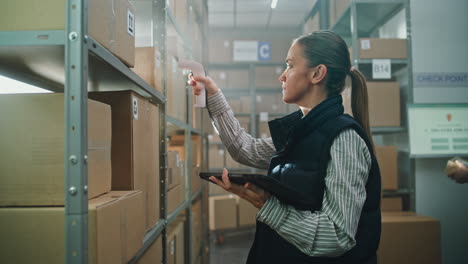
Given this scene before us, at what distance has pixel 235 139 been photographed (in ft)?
4.64

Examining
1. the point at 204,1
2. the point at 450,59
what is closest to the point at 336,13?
the point at 450,59

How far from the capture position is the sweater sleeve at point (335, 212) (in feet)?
2.78

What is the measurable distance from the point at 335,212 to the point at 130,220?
1.87 ft

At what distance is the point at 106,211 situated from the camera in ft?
2.49

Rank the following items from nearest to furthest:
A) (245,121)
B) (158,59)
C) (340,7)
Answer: (158,59), (340,7), (245,121)

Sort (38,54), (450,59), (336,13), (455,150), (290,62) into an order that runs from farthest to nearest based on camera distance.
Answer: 1. (336,13)
2. (450,59)
3. (455,150)
4. (290,62)
5. (38,54)

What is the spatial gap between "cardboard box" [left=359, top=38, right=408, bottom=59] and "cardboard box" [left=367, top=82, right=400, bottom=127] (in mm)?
214

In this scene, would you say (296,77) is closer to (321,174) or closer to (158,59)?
(321,174)

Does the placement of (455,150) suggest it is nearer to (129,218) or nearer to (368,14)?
(368,14)

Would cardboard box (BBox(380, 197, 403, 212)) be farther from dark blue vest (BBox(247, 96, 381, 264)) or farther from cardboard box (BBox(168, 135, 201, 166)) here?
dark blue vest (BBox(247, 96, 381, 264))

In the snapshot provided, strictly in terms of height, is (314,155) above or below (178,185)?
above

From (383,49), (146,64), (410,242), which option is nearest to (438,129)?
(383,49)

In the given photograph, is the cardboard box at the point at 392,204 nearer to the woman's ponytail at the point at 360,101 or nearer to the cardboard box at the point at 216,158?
the woman's ponytail at the point at 360,101

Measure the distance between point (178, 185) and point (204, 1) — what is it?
181 centimetres
